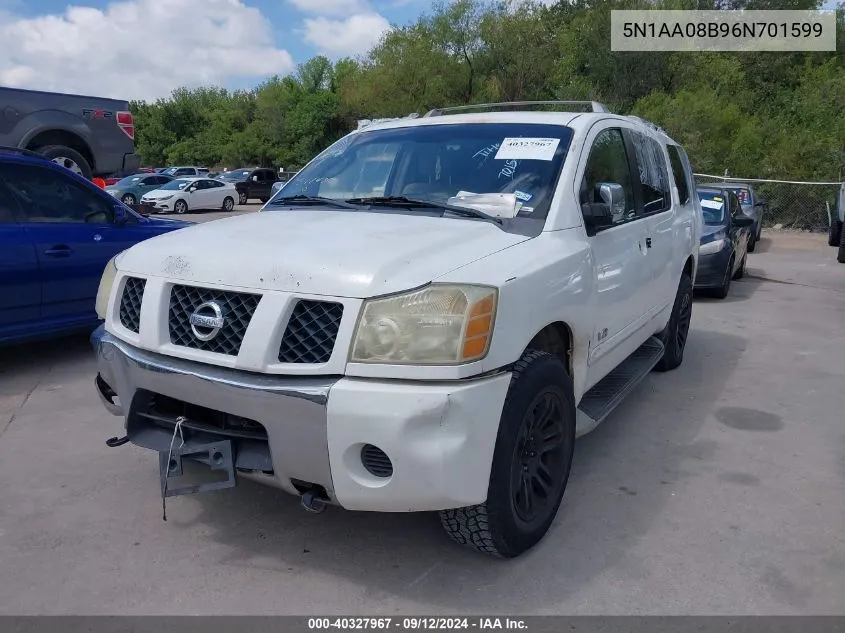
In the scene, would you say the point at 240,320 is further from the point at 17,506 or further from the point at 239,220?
the point at 17,506

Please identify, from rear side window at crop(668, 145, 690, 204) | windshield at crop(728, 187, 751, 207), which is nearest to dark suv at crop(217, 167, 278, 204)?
windshield at crop(728, 187, 751, 207)

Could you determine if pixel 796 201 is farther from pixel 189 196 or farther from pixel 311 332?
pixel 311 332

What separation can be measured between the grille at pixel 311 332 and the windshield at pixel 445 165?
1.15 meters

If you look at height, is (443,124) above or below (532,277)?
above

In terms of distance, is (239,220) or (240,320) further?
(239,220)

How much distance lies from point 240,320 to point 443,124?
6.63ft

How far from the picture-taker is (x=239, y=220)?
3818mm

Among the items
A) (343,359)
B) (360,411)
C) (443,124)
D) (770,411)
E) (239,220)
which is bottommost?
(770,411)

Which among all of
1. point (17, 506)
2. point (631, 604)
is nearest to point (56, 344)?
point (17, 506)

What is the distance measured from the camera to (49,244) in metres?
5.86

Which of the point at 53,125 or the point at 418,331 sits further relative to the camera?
the point at 53,125

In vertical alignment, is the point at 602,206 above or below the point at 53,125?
below

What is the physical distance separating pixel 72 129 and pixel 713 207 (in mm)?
8827

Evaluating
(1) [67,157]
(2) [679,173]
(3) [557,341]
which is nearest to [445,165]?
(3) [557,341]
